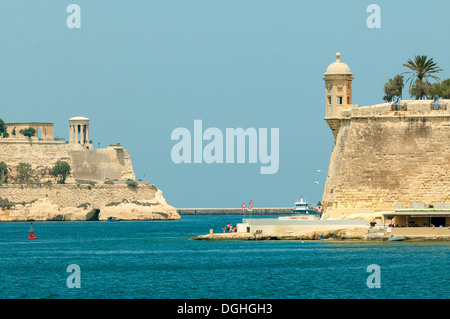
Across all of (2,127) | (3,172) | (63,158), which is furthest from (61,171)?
(2,127)

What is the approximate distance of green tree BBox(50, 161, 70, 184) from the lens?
118 m

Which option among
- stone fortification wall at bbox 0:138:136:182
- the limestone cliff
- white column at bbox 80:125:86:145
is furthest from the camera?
white column at bbox 80:125:86:145

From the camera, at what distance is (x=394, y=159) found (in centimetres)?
5722

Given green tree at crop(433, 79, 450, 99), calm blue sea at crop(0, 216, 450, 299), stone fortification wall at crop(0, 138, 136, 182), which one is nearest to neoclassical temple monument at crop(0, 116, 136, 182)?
stone fortification wall at crop(0, 138, 136, 182)

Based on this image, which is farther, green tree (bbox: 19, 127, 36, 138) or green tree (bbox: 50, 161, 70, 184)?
green tree (bbox: 19, 127, 36, 138)

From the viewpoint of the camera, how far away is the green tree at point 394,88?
2473 inches

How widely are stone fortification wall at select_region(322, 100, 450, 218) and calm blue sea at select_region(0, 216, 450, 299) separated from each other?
134 inches

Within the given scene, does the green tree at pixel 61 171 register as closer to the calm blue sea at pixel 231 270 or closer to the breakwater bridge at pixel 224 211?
the calm blue sea at pixel 231 270

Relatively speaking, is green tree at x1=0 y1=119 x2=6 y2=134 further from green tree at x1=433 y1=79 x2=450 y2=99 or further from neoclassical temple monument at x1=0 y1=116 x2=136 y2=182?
green tree at x1=433 y1=79 x2=450 y2=99

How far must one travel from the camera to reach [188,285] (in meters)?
37.8

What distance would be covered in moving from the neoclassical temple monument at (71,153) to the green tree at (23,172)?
0.90 metres
